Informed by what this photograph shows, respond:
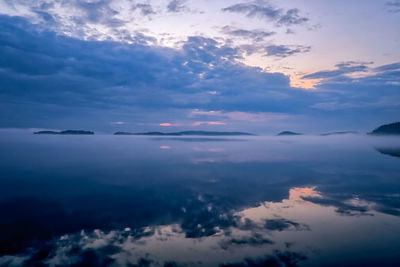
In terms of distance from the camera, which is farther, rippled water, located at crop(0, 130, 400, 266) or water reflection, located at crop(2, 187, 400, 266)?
rippled water, located at crop(0, 130, 400, 266)

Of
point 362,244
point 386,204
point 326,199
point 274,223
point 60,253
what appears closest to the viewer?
point 60,253

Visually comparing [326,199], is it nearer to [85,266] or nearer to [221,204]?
[221,204]

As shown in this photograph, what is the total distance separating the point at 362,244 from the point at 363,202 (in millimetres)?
6630

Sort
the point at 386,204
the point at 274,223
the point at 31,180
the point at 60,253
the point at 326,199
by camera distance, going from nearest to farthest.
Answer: the point at 60,253
the point at 274,223
the point at 386,204
the point at 326,199
the point at 31,180

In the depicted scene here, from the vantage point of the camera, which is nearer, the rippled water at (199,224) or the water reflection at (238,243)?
the water reflection at (238,243)

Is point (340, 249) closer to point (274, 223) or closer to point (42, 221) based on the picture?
point (274, 223)

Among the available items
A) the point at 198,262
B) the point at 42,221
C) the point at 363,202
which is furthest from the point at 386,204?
the point at 42,221

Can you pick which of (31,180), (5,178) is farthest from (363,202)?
(5,178)

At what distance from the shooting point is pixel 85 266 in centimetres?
733

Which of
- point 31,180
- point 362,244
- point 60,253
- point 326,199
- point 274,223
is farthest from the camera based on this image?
point 31,180

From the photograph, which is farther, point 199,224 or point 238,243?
point 199,224

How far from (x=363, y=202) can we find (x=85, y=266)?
1499cm

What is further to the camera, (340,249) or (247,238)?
(247,238)

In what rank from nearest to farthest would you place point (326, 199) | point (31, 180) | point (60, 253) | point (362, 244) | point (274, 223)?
1. point (60, 253)
2. point (362, 244)
3. point (274, 223)
4. point (326, 199)
5. point (31, 180)
